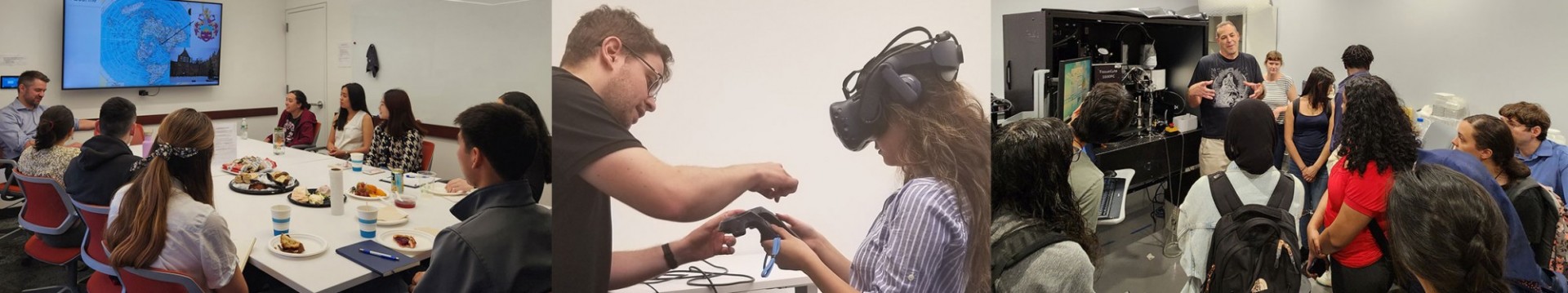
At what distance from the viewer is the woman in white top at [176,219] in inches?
70.2

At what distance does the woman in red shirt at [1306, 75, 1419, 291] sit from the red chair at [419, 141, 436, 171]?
321 cm

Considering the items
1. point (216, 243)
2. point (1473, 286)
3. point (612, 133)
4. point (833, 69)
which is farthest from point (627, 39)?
point (1473, 286)

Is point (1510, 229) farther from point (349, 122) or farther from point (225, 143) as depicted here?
point (225, 143)

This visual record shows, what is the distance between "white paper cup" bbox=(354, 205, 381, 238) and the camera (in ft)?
6.46

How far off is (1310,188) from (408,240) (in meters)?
3.36

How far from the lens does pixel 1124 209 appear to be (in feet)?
11.2

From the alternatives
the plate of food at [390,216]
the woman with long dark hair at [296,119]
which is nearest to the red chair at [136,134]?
the woman with long dark hair at [296,119]

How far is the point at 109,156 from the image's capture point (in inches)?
70.6

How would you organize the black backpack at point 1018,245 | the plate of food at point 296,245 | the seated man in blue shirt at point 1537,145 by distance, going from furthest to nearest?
1. the seated man in blue shirt at point 1537,145
2. the black backpack at point 1018,245
3. the plate of food at point 296,245

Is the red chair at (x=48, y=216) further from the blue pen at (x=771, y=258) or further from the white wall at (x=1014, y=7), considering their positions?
the white wall at (x=1014, y=7)

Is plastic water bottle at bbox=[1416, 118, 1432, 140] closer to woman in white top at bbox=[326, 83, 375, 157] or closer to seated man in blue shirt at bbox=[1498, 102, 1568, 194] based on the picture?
seated man in blue shirt at bbox=[1498, 102, 1568, 194]

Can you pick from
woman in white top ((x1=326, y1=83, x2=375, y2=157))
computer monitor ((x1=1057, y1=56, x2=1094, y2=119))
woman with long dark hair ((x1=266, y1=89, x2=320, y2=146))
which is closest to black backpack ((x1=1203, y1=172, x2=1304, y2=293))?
computer monitor ((x1=1057, y1=56, x2=1094, y2=119))

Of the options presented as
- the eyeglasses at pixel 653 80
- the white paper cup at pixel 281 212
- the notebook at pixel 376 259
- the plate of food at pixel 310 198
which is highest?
the eyeglasses at pixel 653 80

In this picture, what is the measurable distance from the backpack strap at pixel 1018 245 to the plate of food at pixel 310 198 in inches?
67.0
